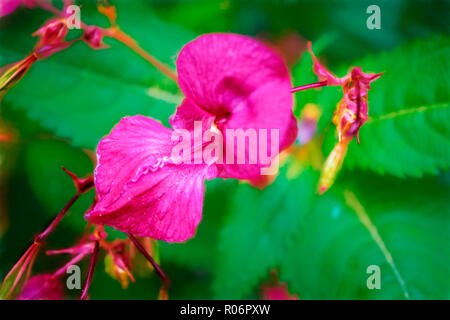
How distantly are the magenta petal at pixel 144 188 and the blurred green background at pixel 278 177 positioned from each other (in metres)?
0.27

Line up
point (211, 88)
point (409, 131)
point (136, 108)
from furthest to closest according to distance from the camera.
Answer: point (136, 108), point (409, 131), point (211, 88)

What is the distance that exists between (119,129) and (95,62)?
0.36m

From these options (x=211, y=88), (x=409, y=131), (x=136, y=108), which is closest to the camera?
(x=211, y=88)

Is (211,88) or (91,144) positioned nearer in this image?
(211,88)

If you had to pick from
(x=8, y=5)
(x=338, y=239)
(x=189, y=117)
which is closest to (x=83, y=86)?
(x=8, y=5)

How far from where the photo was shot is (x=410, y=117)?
2.11 feet

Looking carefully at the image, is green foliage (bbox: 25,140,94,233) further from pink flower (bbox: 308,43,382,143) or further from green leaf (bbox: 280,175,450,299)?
pink flower (bbox: 308,43,382,143)

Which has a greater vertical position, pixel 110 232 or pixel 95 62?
pixel 95 62

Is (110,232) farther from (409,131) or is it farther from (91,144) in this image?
(409,131)

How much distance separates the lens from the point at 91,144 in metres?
0.73

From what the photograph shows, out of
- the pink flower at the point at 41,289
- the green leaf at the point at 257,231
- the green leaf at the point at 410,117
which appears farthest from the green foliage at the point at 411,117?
the pink flower at the point at 41,289

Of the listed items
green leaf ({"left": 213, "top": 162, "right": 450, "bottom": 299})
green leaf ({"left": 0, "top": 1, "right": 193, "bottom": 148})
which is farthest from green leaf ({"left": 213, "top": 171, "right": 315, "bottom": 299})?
green leaf ({"left": 0, "top": 1, "right": 193, "bottom": 148})

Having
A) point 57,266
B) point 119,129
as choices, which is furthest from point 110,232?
point 119,129

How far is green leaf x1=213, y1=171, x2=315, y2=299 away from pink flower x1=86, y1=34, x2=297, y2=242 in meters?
0.27
